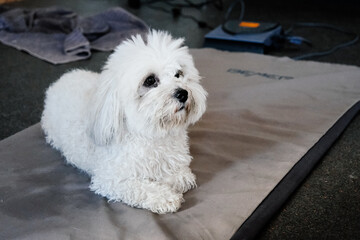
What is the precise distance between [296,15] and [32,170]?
104 inches

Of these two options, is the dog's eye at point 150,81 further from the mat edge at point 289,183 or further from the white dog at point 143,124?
the mat edge at point 289,183

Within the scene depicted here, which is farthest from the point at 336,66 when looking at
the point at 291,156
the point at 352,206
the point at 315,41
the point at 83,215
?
the point at 83,215

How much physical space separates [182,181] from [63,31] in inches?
75.8

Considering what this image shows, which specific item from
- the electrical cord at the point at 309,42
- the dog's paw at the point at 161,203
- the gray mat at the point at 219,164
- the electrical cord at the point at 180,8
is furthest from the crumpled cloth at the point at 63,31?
the dog's paw at the point at 161,203

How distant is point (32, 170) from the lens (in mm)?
1390

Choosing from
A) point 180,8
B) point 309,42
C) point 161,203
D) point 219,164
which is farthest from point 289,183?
point 180,8

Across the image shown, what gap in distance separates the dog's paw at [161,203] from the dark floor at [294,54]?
0.84ft

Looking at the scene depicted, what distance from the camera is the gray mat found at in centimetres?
111

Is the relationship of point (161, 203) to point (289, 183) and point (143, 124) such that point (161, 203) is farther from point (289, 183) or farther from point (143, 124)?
point (289, 183)

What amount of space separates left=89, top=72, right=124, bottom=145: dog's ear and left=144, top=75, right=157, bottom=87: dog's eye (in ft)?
0.27

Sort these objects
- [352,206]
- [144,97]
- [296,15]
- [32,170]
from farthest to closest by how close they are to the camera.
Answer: [296,15], [32,170], [352,206], [144,97]

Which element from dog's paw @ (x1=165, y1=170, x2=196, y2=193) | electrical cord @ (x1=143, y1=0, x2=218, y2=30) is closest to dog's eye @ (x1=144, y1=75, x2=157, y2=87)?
dog's paw @ (x1=165, y1=170, x2=196, y2=193)

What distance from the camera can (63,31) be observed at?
281 cm

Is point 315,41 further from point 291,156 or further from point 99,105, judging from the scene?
point 99,105
